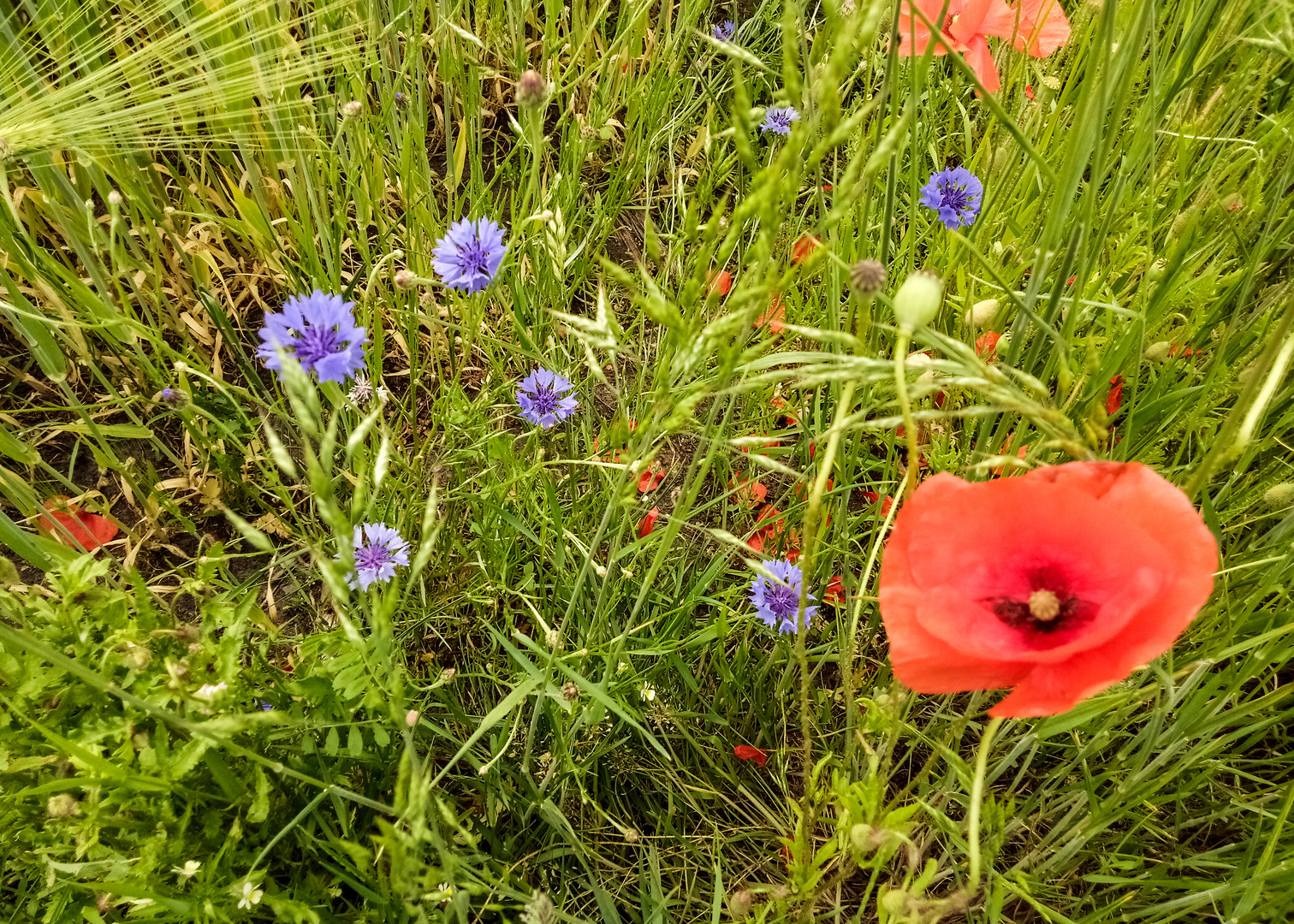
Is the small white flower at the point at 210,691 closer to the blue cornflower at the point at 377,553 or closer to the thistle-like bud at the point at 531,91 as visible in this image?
the blue cornflower at the point at 377,553

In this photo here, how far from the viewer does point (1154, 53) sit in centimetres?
79

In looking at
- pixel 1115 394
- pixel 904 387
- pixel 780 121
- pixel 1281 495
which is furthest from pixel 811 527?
pixel 780 121

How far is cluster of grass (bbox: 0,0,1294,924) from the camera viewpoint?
0.69m

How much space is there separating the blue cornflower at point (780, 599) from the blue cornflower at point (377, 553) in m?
0.48

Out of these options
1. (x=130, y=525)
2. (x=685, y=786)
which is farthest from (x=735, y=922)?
(x=130, y=525)

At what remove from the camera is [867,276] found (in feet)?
1.96

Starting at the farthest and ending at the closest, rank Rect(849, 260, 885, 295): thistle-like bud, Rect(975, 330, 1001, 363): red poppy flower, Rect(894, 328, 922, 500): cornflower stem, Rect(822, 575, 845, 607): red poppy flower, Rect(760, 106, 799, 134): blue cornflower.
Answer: Rect(760, 106, 799, 134): blue cornflower < Rect(822, 575, 845, 607): red poppy flower < Rect(975, 330, 1001, 363): red poppy flower < Rect(849, 260, 885, 295): thistle-like bud < Rect(894, 328, 922, 500): cornflower stem

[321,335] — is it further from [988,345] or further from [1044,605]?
[988,345]

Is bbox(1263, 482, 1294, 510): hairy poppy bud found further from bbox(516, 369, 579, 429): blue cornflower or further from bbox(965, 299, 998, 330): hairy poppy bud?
bbox(516, 369, 579, 429): blue cornflower

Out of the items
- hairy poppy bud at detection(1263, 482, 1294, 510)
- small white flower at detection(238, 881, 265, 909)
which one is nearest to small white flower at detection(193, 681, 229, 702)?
small white flower at detection(238, 881, 265, 909)

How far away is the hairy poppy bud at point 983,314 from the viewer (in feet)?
3.17

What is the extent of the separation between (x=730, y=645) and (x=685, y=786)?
246 mm

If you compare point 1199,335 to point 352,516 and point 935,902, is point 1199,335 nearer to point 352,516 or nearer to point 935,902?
point 935,902

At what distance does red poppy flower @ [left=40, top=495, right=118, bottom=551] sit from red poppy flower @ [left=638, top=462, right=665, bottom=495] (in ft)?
2.90
